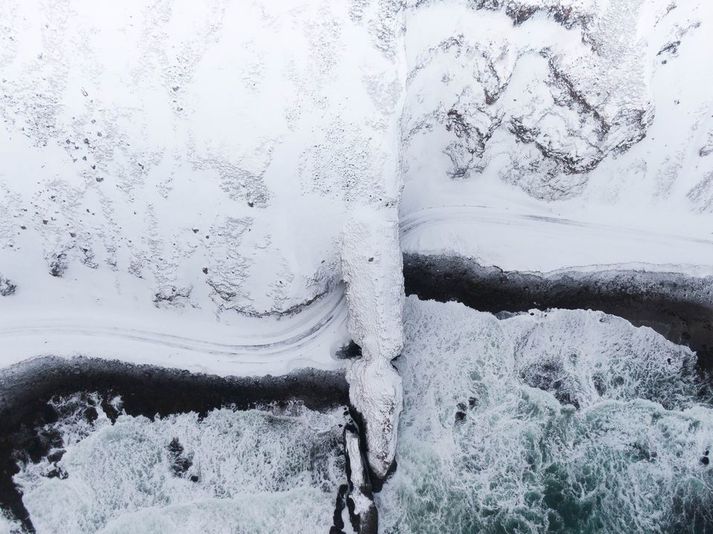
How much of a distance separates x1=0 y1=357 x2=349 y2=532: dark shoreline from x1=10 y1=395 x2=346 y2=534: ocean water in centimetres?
45

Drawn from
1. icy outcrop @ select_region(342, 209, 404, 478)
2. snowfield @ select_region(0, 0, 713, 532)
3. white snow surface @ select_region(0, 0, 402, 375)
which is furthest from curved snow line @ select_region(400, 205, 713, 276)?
white snow surface @ select_region(0, 0, 402, 375)

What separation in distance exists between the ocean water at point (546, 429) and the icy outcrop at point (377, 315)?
1.51m

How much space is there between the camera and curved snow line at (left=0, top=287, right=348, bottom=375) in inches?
811

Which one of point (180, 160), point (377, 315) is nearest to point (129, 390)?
point (180, 160)

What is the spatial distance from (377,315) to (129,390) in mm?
11666

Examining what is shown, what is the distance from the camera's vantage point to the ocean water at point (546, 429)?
66.2 ft

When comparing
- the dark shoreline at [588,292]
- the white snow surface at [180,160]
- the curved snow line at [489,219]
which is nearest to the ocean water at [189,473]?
the white snow surface at [180,160]

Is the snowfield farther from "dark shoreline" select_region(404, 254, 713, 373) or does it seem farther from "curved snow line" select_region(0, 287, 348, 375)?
"dark shoreline" select_region(404, 254, 713, 373)

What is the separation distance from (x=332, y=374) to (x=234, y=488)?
21.1 feet

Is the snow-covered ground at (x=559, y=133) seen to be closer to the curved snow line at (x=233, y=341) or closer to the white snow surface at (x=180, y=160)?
the white snow surface at (x=180, y=160)

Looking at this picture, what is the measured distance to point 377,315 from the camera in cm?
1905

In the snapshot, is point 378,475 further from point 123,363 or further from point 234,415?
point 123,363

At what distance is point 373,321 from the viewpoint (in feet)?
63.1

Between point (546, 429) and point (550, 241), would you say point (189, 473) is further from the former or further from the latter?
point (550, 241)
